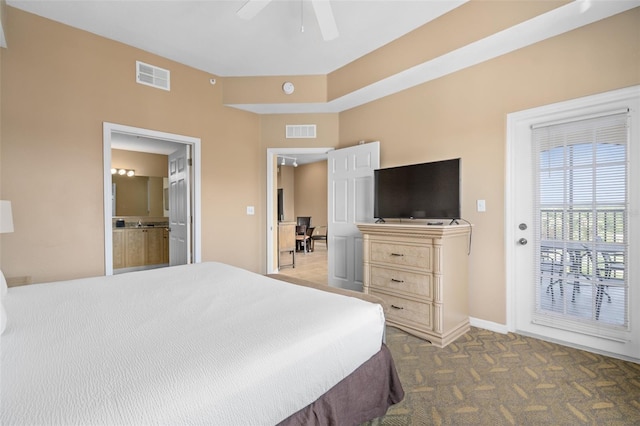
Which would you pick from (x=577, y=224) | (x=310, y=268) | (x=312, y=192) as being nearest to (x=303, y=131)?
(x=310, y=268)

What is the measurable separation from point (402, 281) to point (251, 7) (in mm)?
2681

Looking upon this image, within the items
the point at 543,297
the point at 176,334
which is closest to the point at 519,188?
the point at 543,297

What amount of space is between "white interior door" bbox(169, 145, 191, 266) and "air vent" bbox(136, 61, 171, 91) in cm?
80

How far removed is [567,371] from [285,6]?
151 inches

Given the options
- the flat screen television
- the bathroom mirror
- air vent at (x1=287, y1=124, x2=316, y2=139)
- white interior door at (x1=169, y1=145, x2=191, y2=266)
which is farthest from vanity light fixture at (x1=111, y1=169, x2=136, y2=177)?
the flat screen television

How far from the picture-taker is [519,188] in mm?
2830

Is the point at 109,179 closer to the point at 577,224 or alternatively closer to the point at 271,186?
the point at 271,186

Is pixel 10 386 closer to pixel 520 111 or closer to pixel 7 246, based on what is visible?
pixel 7 246

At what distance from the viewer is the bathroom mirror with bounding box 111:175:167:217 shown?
645 centimetres

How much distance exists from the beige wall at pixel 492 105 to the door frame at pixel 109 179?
257 centimetres

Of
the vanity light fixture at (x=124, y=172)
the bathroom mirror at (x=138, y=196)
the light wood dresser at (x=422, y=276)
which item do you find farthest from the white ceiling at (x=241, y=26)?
the bathroom mirror at (x=138, y=196)

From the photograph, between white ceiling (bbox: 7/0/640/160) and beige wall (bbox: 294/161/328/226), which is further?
beige wall (bbox: 294/161/328/226)

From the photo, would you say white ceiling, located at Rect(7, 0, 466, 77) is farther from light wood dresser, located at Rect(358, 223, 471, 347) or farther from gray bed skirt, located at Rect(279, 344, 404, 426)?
gray bed skirt, located at Rect(279, 344, 404, 426)

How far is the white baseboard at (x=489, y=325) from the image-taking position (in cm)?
286
